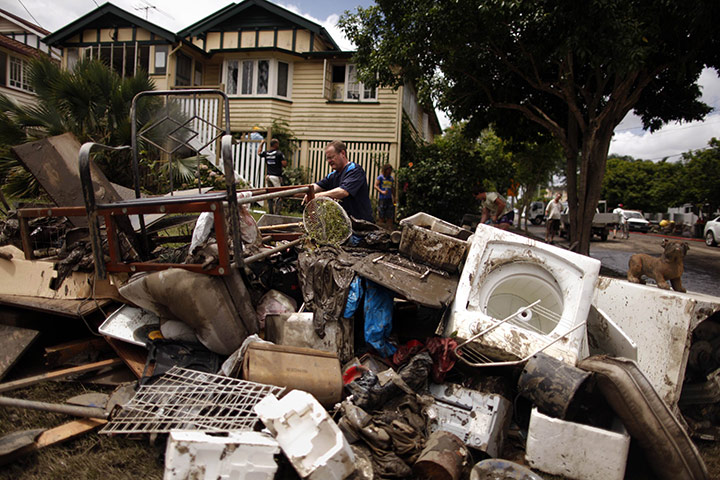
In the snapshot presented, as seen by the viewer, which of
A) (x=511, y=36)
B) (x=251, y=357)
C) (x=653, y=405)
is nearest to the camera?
(x=653, y=405)

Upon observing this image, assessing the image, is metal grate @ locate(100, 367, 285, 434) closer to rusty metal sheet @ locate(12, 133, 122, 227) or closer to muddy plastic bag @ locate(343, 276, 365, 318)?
muddy plastic bag @ locate(343, 276, 365, 318)

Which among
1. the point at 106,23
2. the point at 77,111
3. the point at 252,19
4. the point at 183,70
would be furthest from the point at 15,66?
the point at 77,111

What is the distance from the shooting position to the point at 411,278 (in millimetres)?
3195

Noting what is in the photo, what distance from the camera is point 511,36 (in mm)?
7516

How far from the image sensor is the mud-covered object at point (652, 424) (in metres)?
2.32

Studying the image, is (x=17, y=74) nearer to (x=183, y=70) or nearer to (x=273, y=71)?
(x=183, y=70)

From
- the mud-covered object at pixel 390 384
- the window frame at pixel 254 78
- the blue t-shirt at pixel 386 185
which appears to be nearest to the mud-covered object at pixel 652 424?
the mud-covered object at pixel 390 384

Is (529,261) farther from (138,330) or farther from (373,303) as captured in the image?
(138,330)

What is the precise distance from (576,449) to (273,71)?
13.9m

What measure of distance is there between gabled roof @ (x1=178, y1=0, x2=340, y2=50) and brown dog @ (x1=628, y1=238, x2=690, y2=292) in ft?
42.9

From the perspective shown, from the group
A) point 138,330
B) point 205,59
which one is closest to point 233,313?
point 138,330

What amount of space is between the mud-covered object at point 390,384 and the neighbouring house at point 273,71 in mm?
10806

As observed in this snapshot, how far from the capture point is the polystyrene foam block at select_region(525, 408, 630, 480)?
7.82ft

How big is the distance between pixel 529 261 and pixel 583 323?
1.82 feet
